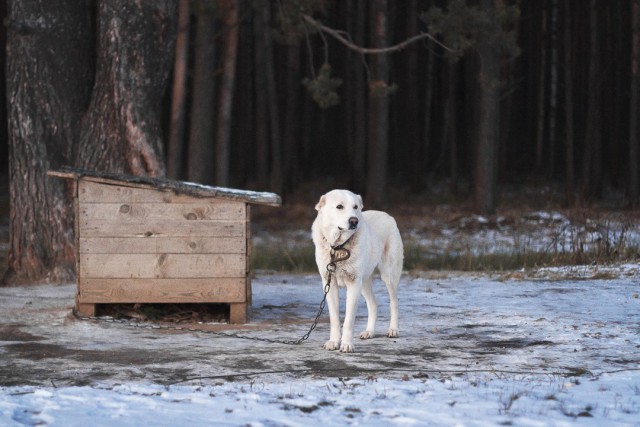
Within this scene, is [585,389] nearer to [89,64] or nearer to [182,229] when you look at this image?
[182,229]

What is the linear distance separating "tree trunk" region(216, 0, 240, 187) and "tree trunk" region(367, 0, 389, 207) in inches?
127

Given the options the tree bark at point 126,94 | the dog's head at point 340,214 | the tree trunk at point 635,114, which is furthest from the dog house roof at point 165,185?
the tree trunk at point 635,114

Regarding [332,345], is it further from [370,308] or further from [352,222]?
[352,222]

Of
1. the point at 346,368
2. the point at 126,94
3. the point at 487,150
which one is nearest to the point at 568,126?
the point at 487,150

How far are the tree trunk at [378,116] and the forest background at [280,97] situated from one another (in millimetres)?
33

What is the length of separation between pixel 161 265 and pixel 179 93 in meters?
11.2

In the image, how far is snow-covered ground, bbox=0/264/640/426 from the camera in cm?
571

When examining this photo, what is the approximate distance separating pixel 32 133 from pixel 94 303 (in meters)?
3.53

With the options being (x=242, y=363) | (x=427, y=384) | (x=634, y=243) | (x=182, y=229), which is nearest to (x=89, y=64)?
(x=182, y=229)

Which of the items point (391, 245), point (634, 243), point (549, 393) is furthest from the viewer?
point (634, 243)

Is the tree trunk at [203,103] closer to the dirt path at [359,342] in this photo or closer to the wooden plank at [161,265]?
the dirt path at [359,342]

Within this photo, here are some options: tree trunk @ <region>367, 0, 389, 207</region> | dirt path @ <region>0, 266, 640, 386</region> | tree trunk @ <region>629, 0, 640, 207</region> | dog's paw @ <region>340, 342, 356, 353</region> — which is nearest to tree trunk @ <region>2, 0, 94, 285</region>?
dirt path @ <region>0, 266, 640, 386</region>

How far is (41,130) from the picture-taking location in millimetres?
12273

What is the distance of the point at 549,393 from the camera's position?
6.21m
